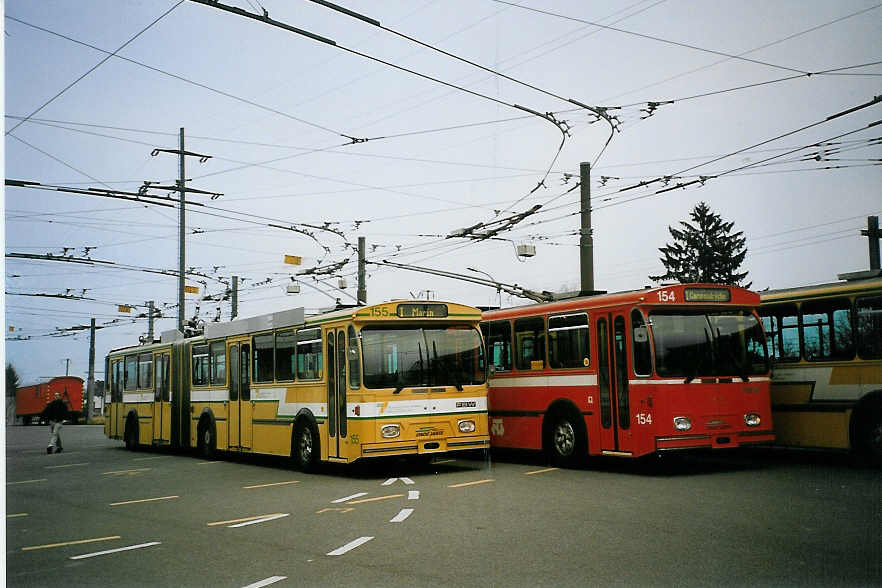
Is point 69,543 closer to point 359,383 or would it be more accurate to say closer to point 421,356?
point 359,383

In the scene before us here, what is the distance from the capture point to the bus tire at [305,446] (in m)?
15.9

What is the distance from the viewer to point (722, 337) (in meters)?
14.3

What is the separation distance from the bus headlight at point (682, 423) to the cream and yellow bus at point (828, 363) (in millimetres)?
2376

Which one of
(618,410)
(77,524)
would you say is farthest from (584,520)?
(77,524)

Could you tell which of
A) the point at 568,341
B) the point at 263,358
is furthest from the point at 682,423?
the point at 263,358

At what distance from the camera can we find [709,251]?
1277 inches

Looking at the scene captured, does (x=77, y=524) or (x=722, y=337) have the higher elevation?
(x=722, y=337)

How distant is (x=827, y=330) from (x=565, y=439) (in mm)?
4526

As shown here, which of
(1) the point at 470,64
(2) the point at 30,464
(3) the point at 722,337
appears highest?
(1) the point at 470,64

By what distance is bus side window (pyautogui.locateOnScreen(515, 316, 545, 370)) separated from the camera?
53.8 ft

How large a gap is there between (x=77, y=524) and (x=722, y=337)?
9.52 metres

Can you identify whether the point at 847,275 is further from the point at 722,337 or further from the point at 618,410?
the point at 618,410

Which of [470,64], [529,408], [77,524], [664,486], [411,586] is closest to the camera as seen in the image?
[411,586]

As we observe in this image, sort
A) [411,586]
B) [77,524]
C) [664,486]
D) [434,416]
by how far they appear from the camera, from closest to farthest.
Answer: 1. [411,586]
2. [77,524]
3. [664,486]
4. [434,416]
